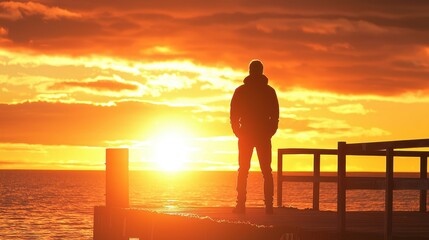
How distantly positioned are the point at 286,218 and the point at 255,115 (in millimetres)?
2020

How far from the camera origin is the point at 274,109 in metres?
17.4

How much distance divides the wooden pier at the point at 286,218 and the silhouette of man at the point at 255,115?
4.02ft

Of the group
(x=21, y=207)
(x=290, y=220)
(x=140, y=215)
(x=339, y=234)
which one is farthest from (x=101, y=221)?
(x=21, y=207)

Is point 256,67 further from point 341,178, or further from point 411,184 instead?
point 411,184

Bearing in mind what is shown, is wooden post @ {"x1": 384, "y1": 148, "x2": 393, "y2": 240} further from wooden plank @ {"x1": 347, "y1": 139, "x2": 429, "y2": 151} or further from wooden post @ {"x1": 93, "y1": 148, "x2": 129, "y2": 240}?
wooden post @ {"x1": 93, "y1": 148, "x2": 129, "y2": 240}

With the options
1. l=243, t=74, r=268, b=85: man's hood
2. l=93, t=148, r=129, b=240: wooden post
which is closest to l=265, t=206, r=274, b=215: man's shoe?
l=243, t=74, r=268, b=85: man's hood

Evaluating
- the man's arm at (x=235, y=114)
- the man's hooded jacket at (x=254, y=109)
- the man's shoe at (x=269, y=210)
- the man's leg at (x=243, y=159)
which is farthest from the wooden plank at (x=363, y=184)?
the man's shoe at (x=269, y=210)

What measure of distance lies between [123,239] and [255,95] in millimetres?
4940

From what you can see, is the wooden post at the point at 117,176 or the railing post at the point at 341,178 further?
the wooden post at the point at 117,176

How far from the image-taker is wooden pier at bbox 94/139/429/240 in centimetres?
1400

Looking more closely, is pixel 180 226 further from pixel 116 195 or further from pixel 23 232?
pixel 23 232

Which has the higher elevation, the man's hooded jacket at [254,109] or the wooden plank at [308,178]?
the man's hooded jacket at [254,109]

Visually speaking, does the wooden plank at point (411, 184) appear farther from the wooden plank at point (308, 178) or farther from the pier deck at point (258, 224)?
the wooden plank at point (308, 178)

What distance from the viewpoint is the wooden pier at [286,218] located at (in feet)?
45.9
